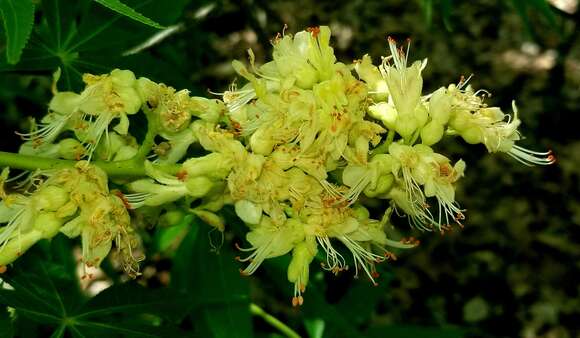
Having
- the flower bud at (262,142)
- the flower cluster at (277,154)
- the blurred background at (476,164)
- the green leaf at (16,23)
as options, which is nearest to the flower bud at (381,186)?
the flower cluster at (277,154)

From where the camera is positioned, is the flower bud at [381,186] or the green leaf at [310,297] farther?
the green leaf at [310,297]

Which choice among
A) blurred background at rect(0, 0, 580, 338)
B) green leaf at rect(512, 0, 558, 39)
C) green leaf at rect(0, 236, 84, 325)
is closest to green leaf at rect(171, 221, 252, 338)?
green leaf at rect(0, 236, 84, 325)

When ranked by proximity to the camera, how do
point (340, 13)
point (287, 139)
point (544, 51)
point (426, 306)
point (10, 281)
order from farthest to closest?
1. point (340, 13)
2. point (544, 51)
3. point (426, 306)
4. point (10, 281)
5. point (287, 139)

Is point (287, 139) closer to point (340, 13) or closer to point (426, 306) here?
point (426, 306)

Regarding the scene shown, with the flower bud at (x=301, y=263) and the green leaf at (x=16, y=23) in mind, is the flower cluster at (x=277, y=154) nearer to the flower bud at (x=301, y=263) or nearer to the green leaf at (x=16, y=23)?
the flower bud at (x=301, y=263)

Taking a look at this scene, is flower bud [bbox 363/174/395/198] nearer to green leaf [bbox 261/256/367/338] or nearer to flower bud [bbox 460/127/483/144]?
flower bud [bbox 460/127/483/144]

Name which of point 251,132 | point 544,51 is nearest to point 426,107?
point 251,132

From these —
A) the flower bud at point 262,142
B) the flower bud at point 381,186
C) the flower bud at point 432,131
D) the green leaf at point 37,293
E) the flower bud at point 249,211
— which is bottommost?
the green leaf at point 37,293
